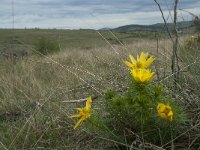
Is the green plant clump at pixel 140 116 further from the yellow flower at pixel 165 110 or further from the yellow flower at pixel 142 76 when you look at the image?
the yellow flower at pixel 165 110

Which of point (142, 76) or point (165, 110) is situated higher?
point (142, 76)

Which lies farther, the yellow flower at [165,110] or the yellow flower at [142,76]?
the yellow flower at [142,76]

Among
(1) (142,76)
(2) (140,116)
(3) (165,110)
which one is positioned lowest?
(2) (140,116)

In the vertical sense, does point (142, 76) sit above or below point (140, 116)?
above

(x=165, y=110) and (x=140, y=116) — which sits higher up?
(x=165, y=110)

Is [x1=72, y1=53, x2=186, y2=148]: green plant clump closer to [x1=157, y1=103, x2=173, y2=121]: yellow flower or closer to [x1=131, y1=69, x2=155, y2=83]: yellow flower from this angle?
[x1=131, y1=69, x2=155, y2=83]: yellow flower

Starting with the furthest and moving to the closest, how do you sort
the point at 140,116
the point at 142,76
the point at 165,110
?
the point at 140,116, the point at 142,76, the point at 165,110

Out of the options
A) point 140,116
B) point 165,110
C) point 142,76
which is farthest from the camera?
point 140,116

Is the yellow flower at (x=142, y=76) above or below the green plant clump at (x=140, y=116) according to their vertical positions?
above

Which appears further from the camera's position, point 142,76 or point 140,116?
point 140,116

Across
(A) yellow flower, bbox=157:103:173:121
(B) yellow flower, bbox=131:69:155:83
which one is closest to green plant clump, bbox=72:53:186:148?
(B) yellow flower, bbox=131:69:155:83

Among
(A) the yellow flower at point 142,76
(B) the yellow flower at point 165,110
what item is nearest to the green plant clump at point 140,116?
(A) the yellow flower at point 142,76

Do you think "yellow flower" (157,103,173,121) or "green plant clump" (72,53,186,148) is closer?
"yellow flower" (157,103,173,121)

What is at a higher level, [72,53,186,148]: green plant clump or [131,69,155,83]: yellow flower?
[131,69,155,83]: yellow flower
